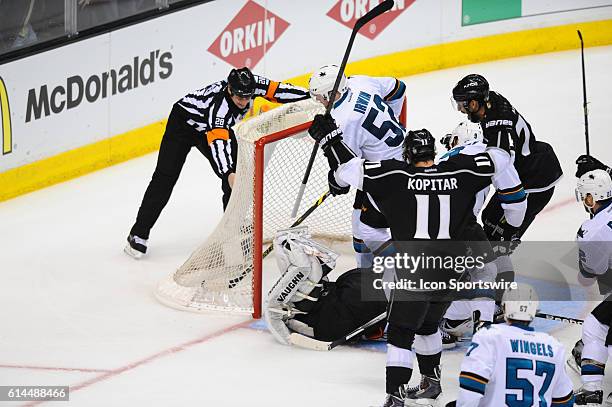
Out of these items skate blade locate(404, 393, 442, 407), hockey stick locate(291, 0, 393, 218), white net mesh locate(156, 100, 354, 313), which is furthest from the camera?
white net mesh locate(156, 100, 354, 313)

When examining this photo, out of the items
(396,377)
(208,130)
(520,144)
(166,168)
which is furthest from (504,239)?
(166,168)

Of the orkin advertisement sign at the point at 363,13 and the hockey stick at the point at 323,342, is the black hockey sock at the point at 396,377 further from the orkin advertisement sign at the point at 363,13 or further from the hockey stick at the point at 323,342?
the orkin advertisement sign at the point at 363,13

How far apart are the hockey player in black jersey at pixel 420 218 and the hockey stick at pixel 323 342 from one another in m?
0.56

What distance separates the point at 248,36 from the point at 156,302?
10.4 feet

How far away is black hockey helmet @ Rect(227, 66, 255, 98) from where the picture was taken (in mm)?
6793

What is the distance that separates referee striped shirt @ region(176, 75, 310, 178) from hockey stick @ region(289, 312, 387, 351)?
1168 mm

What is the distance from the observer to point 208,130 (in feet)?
23.0

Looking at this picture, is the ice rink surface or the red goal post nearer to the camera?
the ice rink surface

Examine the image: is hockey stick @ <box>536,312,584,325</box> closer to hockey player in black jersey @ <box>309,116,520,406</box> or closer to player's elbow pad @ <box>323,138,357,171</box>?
hockey player in black jersey @ <box>309,116,520,406</box>

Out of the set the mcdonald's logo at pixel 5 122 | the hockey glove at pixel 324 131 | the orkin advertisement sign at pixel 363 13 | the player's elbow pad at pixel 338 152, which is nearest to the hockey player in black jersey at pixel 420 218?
the player's elbow pad at pixel 338 152

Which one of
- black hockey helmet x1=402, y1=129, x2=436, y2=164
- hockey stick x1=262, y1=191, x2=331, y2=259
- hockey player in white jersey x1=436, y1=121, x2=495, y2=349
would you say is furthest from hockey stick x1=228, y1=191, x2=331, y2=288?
black hockey helmet x1=402, y1=129, x2=436, y2=164

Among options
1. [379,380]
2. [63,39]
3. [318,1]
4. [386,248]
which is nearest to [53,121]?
[63,39]

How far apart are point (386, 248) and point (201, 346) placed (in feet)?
3.26

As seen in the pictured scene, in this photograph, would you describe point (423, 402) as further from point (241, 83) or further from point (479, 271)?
point (241, 83)
